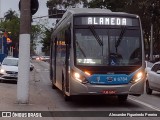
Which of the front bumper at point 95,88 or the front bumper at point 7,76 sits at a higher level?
the front bumper at point 95,88

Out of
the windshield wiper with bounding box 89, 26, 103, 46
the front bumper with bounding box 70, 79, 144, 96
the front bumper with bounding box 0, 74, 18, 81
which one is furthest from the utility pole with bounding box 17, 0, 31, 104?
the front bumper with bounding box 0, 74, 18, 81

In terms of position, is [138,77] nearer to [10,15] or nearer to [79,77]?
[79,77]

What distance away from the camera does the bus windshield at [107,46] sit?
586 inches

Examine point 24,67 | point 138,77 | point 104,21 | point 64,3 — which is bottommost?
point 138,77

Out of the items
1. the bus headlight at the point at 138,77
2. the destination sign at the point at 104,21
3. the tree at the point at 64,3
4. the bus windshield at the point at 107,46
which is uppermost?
the tree at the point at 64,3

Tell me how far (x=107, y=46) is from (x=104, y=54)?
0.30m

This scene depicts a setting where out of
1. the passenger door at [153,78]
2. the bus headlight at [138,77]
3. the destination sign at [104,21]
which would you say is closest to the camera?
the bus headlight at [138,77]

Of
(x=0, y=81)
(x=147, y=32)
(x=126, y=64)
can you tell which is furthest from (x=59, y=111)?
(x=147, y=32)

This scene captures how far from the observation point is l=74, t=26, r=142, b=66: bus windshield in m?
14.9

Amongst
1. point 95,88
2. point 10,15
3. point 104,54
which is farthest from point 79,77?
point 10,15

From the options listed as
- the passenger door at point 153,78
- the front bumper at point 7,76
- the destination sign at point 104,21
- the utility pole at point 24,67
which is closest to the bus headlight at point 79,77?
the utility pole at point 24,67

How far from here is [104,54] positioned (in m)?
14.9

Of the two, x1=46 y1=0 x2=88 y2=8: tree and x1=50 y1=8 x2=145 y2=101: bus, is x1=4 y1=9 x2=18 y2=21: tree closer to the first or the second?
x1=46 y1=0 x2=88 y2=8: tree

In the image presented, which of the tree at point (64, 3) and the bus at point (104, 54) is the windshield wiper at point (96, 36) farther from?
the tree at point (64, 3)
